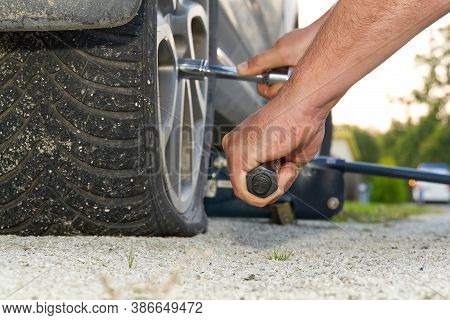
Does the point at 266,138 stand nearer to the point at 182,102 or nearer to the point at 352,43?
the point at 352,43

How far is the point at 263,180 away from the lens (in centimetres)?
175

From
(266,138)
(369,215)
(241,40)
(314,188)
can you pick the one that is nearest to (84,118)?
(266,138)

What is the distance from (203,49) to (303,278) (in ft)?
4.05

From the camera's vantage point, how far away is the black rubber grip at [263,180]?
5.74 feet

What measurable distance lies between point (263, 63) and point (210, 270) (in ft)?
3.13

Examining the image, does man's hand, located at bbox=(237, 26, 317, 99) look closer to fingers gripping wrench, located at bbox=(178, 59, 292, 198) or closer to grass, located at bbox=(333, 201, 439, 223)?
fingers gripping wrench, located at bbox=(178, 59, 292, 198)

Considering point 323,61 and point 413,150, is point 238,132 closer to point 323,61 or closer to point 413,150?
point 323,61

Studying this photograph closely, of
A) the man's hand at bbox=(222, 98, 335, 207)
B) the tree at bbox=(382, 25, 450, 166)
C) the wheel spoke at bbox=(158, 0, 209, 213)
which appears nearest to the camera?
the man's hand at bbox=(222, 98, 335, 207)

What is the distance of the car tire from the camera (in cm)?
180

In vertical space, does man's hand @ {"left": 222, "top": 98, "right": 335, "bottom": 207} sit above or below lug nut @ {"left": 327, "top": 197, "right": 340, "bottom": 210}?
above

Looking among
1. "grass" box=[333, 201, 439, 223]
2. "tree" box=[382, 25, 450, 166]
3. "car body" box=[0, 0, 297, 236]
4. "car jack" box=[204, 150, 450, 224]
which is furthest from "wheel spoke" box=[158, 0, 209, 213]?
"tree" box=[382, 25, 450, 166]

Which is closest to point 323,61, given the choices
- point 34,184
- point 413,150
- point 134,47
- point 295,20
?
point 134,47

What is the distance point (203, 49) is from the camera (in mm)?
2570

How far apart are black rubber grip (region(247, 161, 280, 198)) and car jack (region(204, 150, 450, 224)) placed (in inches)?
68.5
